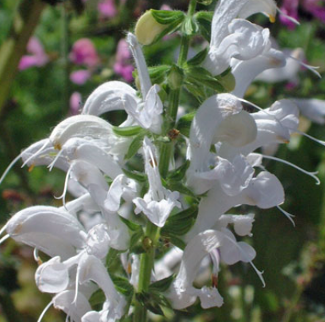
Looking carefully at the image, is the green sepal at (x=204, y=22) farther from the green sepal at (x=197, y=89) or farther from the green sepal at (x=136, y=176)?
the green sepal at (x=136, y=176)

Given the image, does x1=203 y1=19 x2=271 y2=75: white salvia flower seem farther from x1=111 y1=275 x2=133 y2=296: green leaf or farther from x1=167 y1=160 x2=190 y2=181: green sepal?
x1=111 y1=275 x2=133 y2=296: green leaf

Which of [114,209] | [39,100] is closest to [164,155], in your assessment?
[114,209]

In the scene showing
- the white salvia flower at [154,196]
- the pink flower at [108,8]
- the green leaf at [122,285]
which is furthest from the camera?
the pink flower at [108,8]

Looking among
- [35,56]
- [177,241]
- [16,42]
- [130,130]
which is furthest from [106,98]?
[35,56]

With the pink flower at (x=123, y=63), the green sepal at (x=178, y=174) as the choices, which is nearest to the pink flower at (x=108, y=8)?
the pink flower at (x=123, y=63)

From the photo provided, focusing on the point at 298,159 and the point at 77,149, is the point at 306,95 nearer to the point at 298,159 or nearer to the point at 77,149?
the point at 298,159

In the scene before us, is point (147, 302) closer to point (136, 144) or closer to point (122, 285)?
point (122, 285)
